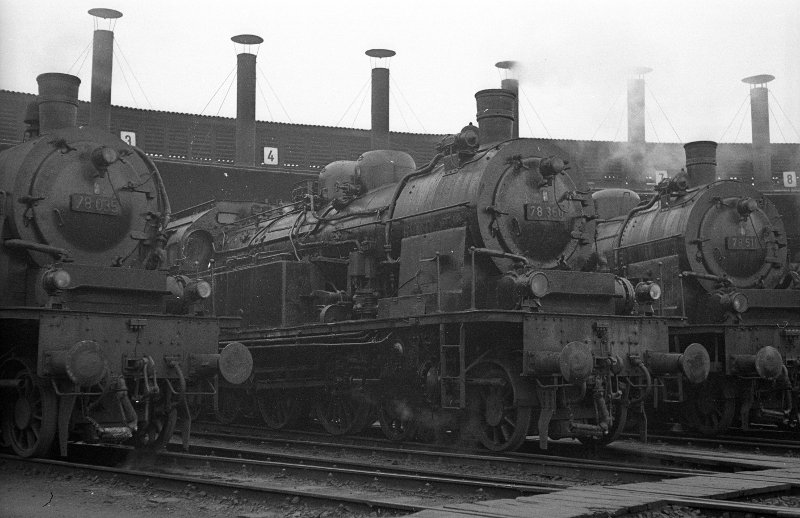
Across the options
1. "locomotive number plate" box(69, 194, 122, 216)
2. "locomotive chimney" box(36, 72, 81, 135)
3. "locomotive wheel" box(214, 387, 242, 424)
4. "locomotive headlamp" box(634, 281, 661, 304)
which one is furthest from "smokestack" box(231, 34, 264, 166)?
"locomotive headlamp" box(634, 281, 661, 304)

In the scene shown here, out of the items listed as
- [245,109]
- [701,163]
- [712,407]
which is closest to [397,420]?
[712,407]

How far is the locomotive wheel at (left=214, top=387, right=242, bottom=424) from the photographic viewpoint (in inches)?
578

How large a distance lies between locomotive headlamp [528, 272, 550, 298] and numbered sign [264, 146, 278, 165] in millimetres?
20623

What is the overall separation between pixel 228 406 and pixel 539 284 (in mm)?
6646

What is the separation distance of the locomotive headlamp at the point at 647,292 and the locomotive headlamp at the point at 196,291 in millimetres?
5332

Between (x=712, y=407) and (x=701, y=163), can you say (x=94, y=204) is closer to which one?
(x=712, y=407)

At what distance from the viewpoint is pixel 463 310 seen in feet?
34.0

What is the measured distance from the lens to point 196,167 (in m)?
25.9

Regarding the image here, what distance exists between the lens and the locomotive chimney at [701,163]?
1447 centimetres

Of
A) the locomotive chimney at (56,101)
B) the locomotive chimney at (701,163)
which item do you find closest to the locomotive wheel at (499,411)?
the locomotive chimney at (56,101)

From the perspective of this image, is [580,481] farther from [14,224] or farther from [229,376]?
[14,224]

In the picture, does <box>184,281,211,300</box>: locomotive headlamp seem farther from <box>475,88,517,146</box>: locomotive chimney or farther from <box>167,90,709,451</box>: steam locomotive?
<box>475,88,517,146</box>: locomotive chimney

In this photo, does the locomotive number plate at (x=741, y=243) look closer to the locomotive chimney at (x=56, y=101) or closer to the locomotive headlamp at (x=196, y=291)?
the locomotive headlamp at (x=196, y=291)

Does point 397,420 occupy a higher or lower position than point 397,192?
lower
